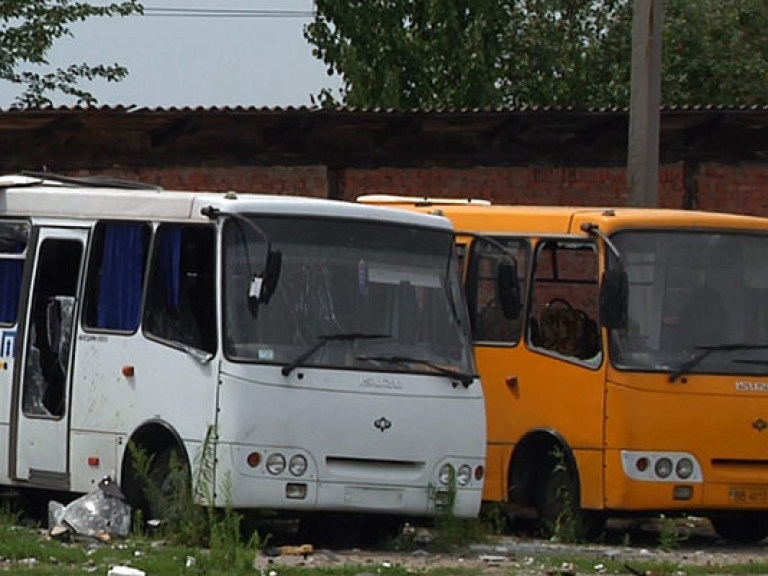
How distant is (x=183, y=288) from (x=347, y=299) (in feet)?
3.61

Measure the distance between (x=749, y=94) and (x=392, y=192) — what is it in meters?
21.1

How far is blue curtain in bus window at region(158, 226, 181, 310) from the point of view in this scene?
566 inches

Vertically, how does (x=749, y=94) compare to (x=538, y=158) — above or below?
above

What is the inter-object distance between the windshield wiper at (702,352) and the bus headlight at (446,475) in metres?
1.94

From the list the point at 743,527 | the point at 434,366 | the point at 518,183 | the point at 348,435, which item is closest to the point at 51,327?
the point at 348,435

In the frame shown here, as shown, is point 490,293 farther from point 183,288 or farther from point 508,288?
point 183,288

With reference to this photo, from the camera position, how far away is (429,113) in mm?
24250

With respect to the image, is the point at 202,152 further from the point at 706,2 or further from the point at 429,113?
the point at 706,2

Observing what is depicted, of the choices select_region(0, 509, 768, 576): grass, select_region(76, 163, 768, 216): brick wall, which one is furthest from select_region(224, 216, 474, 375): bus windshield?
select_region(76, 163, 768, 216): brick wall

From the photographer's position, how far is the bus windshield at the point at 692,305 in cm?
1523

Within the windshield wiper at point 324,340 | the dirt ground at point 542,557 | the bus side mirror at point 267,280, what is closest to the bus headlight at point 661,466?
the dirt ground at point 542,557

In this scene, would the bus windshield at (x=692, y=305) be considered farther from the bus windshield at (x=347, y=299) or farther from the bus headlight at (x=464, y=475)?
the bus headlight at (x=464, y=475)

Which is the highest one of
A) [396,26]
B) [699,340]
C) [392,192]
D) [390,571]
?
[396,26]

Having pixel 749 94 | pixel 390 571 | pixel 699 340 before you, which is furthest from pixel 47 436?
pixel 749 94
